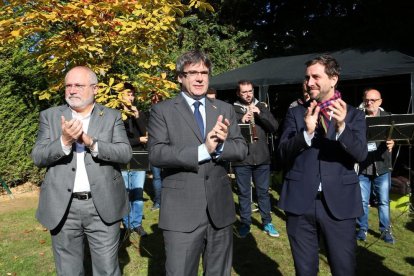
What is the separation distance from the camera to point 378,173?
5.76 m

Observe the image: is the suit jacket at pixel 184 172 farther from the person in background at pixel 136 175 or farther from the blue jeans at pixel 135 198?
the blue jeans at pixel 135 198

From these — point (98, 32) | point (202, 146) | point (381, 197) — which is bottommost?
point (381, 197)

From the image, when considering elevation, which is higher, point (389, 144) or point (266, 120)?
point (266, 120)

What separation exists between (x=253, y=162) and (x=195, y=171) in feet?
10.6

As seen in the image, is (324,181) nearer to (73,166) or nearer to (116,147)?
(116,147)

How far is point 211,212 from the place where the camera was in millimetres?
2904

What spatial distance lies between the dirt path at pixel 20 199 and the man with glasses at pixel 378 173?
6752 millimetres

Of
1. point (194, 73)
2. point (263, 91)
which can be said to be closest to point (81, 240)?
point (194, 73)

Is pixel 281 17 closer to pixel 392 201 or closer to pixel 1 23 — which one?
pixel 392 201

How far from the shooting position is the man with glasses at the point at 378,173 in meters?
5.77

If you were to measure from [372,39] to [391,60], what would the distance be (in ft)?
24.1

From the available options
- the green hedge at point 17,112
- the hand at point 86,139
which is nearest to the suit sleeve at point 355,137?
the hand at point 86,139

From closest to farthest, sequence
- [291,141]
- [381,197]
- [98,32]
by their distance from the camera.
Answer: [291,141] → [98,32] → [381,197]

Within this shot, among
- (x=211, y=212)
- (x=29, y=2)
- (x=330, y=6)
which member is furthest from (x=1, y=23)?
(x=330, y=6)
